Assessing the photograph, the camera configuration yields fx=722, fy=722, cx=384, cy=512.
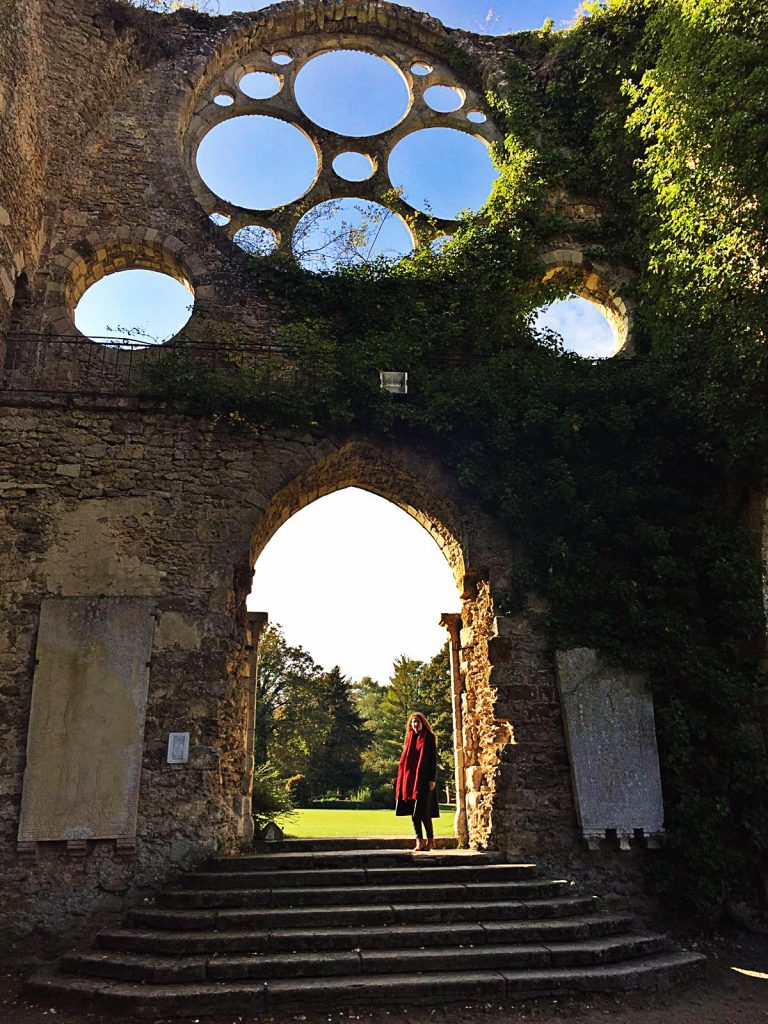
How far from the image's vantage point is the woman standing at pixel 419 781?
7332 millimetres

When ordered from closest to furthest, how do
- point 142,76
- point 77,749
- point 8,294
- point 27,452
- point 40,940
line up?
point 40,940 → point 77,749 → point 27,452 → point 8,294 → point 142,76

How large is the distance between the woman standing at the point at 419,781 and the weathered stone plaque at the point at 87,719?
2.64 metres

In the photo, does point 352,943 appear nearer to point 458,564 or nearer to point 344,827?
point 458,564

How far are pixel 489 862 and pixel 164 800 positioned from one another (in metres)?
3.12

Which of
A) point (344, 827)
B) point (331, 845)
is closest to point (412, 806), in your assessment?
point (331, 845)

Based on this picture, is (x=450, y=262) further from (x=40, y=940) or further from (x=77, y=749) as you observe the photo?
(x=40, y=940)

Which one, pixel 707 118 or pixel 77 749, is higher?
pixel 707 118

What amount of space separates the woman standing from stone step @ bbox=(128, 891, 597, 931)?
1.18 metres

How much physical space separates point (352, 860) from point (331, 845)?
646 millimetres

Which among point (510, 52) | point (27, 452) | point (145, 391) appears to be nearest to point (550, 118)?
point (510, 52)

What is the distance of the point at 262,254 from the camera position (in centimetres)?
947

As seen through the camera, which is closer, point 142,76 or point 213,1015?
point 213,1015

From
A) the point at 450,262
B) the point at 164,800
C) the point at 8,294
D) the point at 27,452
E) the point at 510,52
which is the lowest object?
the point at 164,800

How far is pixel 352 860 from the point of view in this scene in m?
6.80
